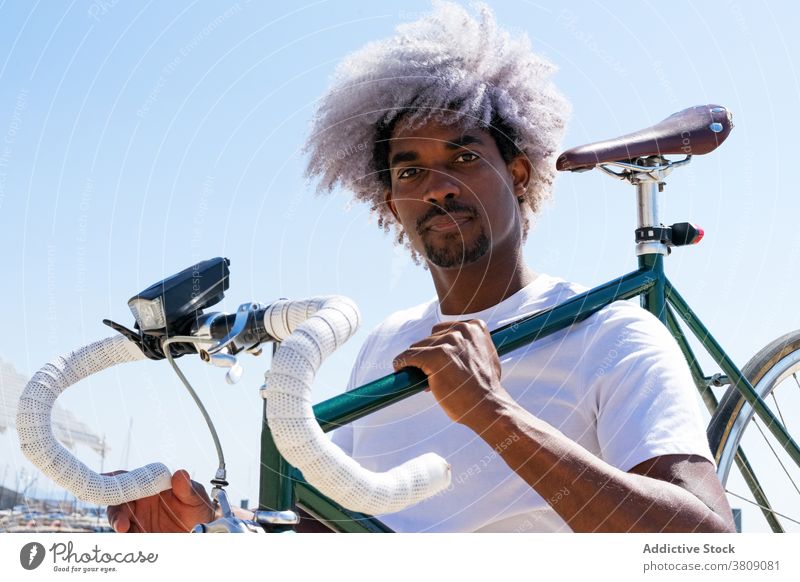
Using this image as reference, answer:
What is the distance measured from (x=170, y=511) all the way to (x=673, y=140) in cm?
107

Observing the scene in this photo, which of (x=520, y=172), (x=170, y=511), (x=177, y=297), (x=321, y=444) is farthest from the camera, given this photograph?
(x=520, y=172)

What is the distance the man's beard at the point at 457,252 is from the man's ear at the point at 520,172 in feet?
0.82

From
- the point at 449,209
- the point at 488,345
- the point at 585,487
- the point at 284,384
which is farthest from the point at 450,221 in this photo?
the point at 284,384

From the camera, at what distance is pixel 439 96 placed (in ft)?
5.68

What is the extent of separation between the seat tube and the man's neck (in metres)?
0.22

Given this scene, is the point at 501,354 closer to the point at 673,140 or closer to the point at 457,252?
the point at 457,252

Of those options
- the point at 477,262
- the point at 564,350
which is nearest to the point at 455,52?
the point at 477,262

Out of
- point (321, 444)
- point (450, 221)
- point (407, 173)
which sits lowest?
point (321, 444)
